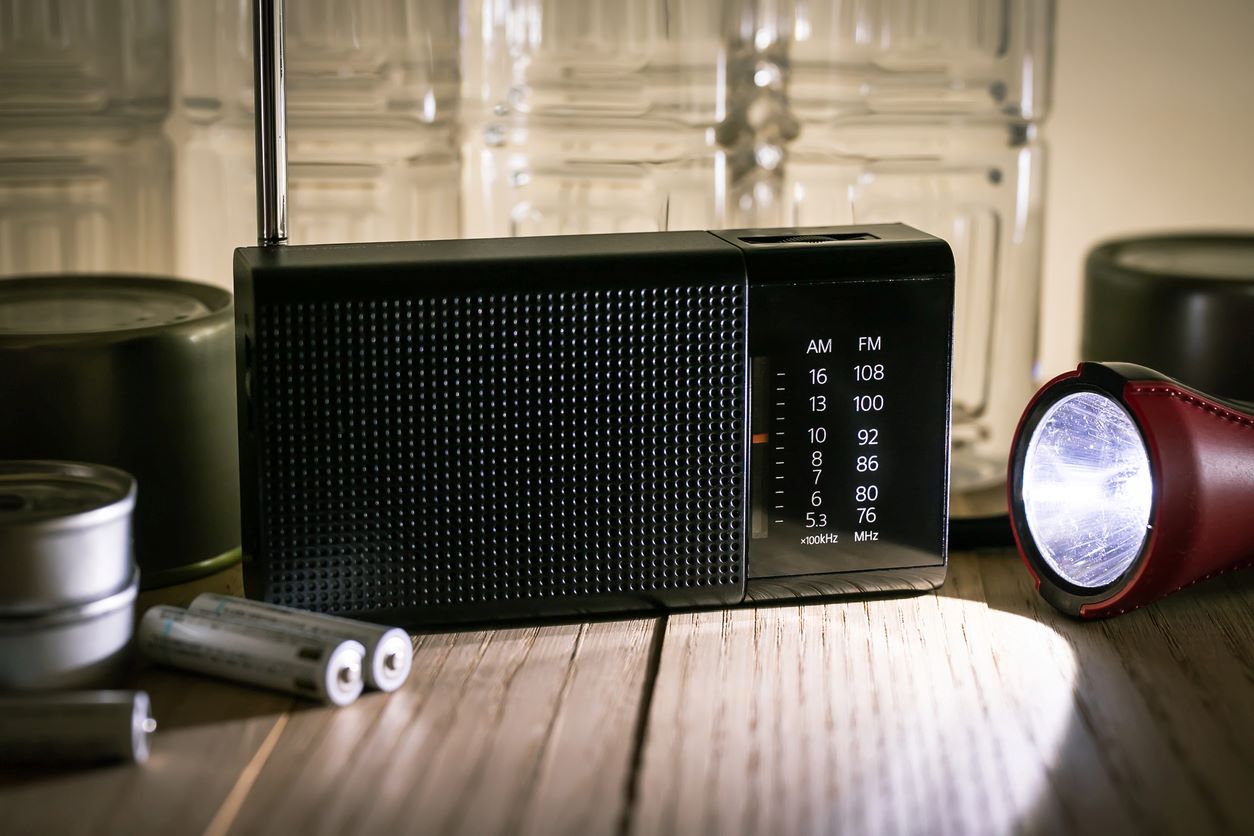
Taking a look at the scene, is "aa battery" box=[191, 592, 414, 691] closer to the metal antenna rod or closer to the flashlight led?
the metal antenna rod

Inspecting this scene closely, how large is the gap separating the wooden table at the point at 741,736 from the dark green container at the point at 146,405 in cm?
12

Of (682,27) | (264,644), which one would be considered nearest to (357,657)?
(264,644)

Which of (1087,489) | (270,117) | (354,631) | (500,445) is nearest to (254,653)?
(354,631)

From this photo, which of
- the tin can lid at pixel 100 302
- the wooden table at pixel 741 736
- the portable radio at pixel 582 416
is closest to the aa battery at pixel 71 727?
the wooden table at pixel 741 736

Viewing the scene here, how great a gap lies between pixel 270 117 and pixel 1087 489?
0.47 m

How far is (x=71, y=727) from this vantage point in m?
0.56

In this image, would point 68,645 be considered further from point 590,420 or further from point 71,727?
point 590,420

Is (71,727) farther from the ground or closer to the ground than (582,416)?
closer to the ground

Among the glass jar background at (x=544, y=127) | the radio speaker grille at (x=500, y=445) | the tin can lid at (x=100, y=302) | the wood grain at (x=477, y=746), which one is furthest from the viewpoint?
the glass jar background at (x=544, y=127)

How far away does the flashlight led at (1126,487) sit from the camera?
0.68 meters

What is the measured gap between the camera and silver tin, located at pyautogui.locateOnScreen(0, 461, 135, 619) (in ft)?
1.90

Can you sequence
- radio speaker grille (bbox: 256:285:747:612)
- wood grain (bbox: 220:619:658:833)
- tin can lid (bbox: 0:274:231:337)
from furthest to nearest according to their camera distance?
tin can lid (bbox: 0:274:231:337) → radio speaker grille (bbox: 256:285:747:612) → wood grain (bbox: 220:619:658:833)

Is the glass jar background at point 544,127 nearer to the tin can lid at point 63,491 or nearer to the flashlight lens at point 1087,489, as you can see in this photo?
the flashlight lens at point 1087,489

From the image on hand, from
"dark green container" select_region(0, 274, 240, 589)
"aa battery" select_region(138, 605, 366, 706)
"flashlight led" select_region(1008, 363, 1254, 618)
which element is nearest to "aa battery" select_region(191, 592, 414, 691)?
"aa battery" select_region(138, 605, 366, 706)
